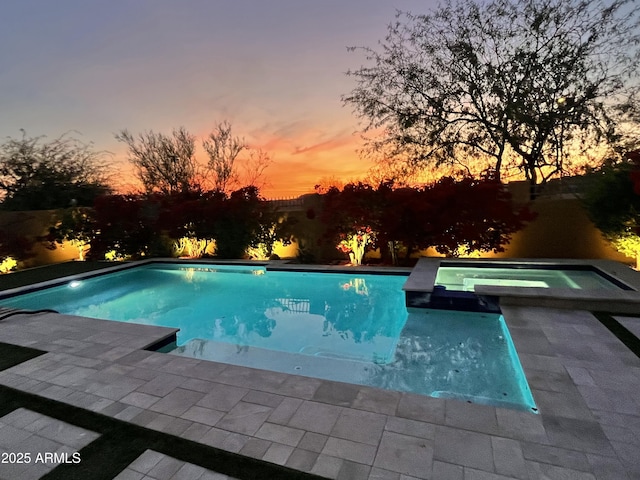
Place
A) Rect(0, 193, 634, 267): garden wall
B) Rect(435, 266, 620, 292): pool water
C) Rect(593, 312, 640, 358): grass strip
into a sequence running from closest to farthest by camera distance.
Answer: Rect(593, 312, 640, 358): grass strip, Rect(435, 266, 620, 292): pool water, Rect(0, 193, 634, 267): garden wall

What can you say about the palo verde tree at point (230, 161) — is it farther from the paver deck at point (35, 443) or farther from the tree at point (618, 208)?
the paver deck at point (35, 443)

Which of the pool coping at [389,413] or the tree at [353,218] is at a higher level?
the tree at [353,218]

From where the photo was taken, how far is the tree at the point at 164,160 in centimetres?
1488

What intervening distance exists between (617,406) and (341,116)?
10.6m

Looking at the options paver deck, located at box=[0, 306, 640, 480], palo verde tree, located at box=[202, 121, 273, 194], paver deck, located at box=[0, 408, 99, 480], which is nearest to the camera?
paver deck, located at box=[0, 306, 640, 480]

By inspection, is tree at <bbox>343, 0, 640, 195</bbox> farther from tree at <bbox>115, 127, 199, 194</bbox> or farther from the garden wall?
tree at <bbox>115, 127, 199, 194</bbox>

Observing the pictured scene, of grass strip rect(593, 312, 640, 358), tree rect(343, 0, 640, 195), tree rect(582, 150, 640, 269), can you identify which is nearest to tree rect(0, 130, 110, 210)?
tree rect(343, 0, 640, 195)

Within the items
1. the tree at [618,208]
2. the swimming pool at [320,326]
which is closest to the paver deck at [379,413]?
the swimming pool at [320,326]

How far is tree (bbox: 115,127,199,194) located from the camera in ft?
48.8

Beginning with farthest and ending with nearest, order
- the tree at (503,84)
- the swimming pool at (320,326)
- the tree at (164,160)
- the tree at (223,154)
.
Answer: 1. the tree at (164,160)
2. the tree at (223,154)
3. the tree at (503,84)
4. the swimming pool at (320,326)

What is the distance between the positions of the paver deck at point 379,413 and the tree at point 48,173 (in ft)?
43.7

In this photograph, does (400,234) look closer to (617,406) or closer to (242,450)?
(617,406)

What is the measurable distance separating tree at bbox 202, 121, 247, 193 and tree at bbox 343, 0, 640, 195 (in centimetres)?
609

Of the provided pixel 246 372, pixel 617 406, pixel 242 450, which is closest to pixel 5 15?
pixel 246 372
